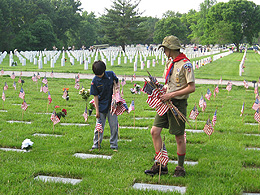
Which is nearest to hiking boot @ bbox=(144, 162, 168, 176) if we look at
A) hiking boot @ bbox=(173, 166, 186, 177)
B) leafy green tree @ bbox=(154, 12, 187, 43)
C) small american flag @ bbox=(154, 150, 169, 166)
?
hiking boot @ bbox=(173, 166, 186, 177)

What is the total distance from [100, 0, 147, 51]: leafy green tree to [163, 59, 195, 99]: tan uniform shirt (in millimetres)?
57139

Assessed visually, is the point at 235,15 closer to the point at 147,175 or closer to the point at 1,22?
the point at 1,22

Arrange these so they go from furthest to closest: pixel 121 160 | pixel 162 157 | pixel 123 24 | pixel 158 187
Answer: pixel 123 24, pixel 121 160, pixel 162 157, pixel 158 187

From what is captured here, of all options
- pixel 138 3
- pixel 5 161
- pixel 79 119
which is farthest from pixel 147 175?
pixel 138 3

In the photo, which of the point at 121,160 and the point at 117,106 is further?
the point at 117,106

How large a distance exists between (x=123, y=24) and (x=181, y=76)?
58960mm

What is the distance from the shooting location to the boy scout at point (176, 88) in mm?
4348

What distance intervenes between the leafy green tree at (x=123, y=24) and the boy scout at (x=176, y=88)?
57073 millimetres

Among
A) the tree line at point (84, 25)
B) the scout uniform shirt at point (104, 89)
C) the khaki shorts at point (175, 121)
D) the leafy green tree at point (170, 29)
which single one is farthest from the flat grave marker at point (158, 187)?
the leafy green tree at point (170, 29)

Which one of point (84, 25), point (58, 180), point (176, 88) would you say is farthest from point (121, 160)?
point (84, 25)

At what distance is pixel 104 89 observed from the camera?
579 centimetres

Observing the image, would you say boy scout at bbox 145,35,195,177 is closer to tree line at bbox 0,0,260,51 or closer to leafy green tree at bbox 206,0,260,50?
tree line at bbox 0,0,260,51

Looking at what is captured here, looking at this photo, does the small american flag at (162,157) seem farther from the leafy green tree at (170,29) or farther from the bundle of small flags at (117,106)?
the leafy green tree at (170,29)

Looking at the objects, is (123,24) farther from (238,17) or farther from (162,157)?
(162,157)
